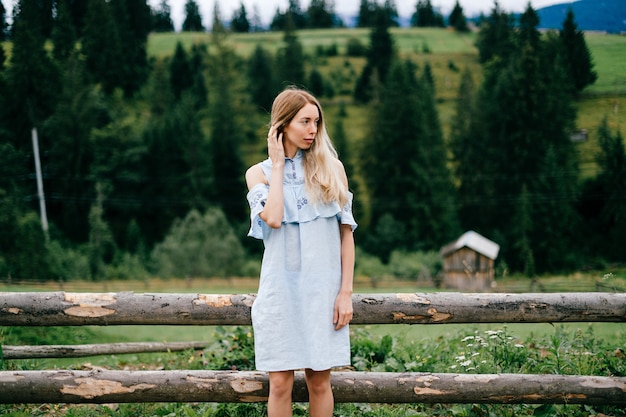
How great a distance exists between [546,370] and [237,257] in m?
34.3

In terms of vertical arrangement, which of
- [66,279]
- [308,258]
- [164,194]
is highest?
[308,258]

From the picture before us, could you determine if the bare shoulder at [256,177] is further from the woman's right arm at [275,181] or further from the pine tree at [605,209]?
the pine tree at [605,209]

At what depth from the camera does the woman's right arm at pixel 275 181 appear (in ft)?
11.0

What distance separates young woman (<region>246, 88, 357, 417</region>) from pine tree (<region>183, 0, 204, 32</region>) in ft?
204

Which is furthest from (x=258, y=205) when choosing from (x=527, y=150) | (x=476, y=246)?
(x=527, y=150)

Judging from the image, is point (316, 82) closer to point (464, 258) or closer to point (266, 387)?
point (464, 258)

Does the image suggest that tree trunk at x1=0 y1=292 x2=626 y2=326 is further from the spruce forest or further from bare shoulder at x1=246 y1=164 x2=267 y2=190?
the spruce forest

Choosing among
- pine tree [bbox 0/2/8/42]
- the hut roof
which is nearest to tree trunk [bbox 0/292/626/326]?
pine tree [bbox 0/2/8/42]

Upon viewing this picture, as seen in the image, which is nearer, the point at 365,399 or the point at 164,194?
the point at 365,399

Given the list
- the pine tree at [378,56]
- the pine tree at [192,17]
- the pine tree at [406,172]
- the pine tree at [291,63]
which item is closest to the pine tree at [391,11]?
the pine tree at [378,56]

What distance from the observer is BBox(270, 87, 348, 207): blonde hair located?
353 cm

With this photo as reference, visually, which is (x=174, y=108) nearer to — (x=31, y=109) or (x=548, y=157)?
(x=31, y=109)

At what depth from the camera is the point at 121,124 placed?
160ft

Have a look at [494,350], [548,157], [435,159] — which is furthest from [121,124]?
[494,350]
